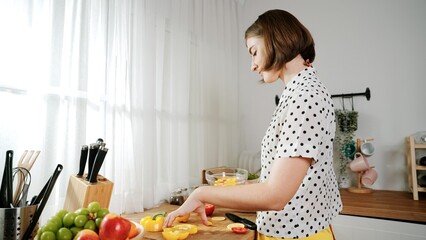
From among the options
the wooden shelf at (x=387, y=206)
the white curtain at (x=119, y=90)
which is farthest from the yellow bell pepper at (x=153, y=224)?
the wooden shelf at (x=387, y=206)

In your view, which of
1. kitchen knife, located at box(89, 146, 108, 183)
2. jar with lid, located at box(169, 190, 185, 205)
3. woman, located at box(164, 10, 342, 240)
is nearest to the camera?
woman, located at box(164, 10, 342, 240)

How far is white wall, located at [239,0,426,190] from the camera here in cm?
176

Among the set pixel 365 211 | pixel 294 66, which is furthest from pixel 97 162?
pixel 365 211

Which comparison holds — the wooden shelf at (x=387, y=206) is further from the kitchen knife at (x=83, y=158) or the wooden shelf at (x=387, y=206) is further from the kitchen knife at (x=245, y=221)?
the kitchen knife at (x=83, y=158)

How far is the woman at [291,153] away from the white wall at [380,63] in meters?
1.29

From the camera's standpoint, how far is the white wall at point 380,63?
176cm

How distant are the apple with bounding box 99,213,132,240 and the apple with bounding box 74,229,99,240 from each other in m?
0.02

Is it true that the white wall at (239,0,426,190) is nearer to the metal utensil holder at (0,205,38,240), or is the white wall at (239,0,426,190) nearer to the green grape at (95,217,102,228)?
the green grape at (95,217,102,228)

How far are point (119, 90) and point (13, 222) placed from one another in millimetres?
698

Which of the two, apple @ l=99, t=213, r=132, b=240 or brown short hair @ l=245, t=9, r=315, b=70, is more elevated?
brown short hair @ l=245, t=9, r=315, b=70

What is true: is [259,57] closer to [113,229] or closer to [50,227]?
[113,229]

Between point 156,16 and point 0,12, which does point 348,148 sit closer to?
point 156,16

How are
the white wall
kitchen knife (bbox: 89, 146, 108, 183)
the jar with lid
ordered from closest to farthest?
kitchen knife (bbox: 89, 146, 108, 183)
the jar with lid
the white wall

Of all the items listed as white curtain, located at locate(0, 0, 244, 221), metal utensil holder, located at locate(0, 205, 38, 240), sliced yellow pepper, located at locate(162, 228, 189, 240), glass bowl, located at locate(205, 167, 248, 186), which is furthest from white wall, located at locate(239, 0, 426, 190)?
metal utensil holder, located at locate(0, 205, 38, 240)
